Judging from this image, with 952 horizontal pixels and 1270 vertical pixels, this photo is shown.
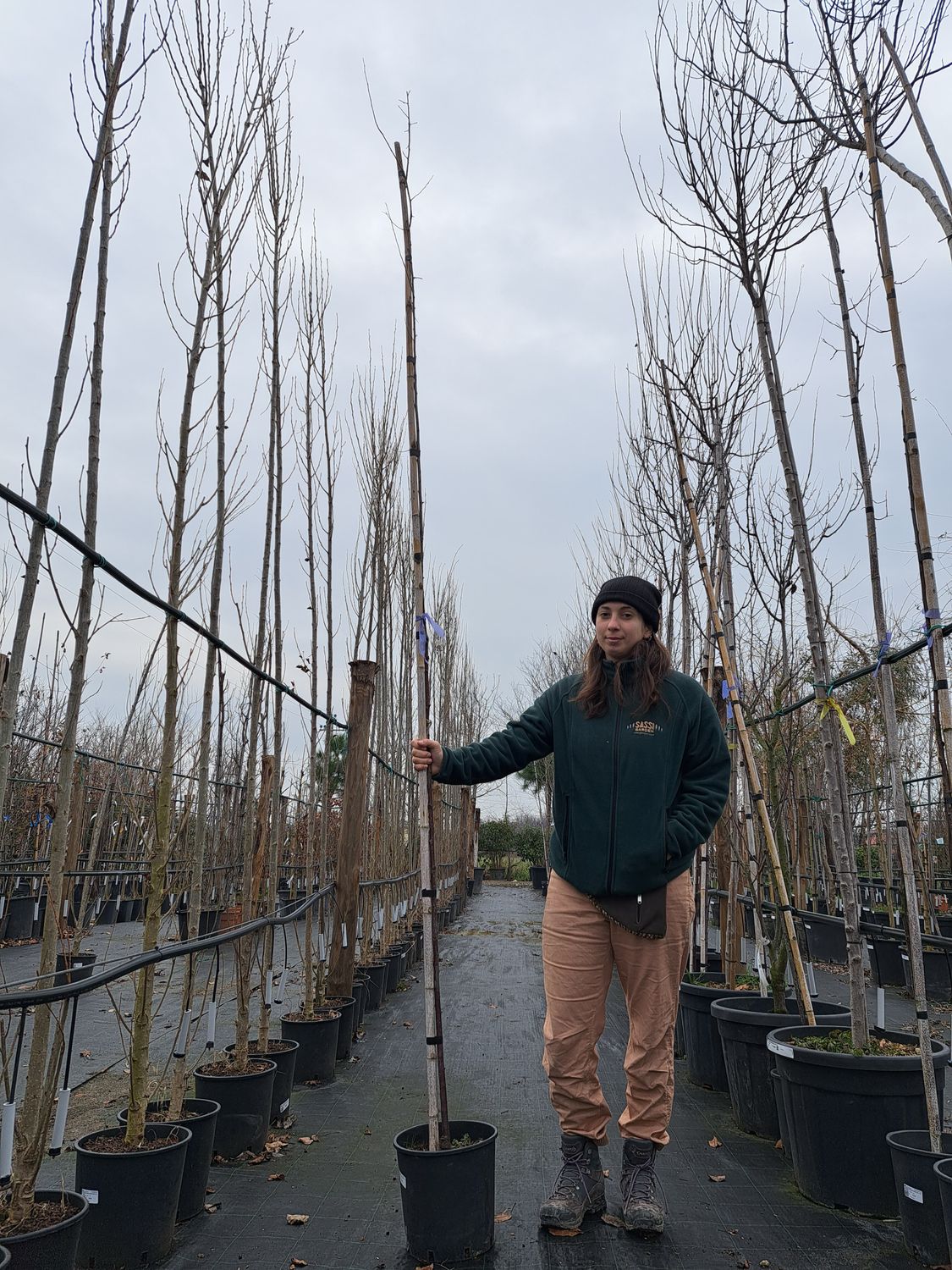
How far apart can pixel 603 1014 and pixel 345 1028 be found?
7.37ft

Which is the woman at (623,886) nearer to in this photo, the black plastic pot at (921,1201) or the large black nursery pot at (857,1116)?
the large black nursery pot at (857,1116)

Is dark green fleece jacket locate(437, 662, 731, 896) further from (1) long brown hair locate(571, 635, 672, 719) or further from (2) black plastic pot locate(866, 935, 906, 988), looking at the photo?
(2) black plastic pot locate(866, 935, 906, 988)

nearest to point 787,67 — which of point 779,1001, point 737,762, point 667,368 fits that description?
point 667,368

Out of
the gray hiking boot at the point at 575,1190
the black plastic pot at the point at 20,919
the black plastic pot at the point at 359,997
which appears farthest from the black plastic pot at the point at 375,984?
the black plastic pot at the point at 20,919

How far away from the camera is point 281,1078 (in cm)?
314

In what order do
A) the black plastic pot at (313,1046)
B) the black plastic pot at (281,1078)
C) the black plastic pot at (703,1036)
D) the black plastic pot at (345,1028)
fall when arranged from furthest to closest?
the black plastic pot at (345,1028) → the black plastic pot at (313,1046) → the black plastic pot at (703,1036) → the black plastic pot at (281,1078)

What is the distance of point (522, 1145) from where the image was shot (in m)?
2.93

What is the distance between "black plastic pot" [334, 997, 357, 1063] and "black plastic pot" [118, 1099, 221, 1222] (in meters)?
1.62

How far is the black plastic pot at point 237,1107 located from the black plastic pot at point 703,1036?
1.79m

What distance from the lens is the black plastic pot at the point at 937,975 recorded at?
242 inches

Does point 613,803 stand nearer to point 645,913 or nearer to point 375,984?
point 645,913

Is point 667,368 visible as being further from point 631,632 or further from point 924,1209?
point 924,1209

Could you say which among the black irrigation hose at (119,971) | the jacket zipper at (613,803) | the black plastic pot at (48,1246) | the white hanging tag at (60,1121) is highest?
the jacket zipper at (613,803)

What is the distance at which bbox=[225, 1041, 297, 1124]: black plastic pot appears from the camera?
3117 mm
